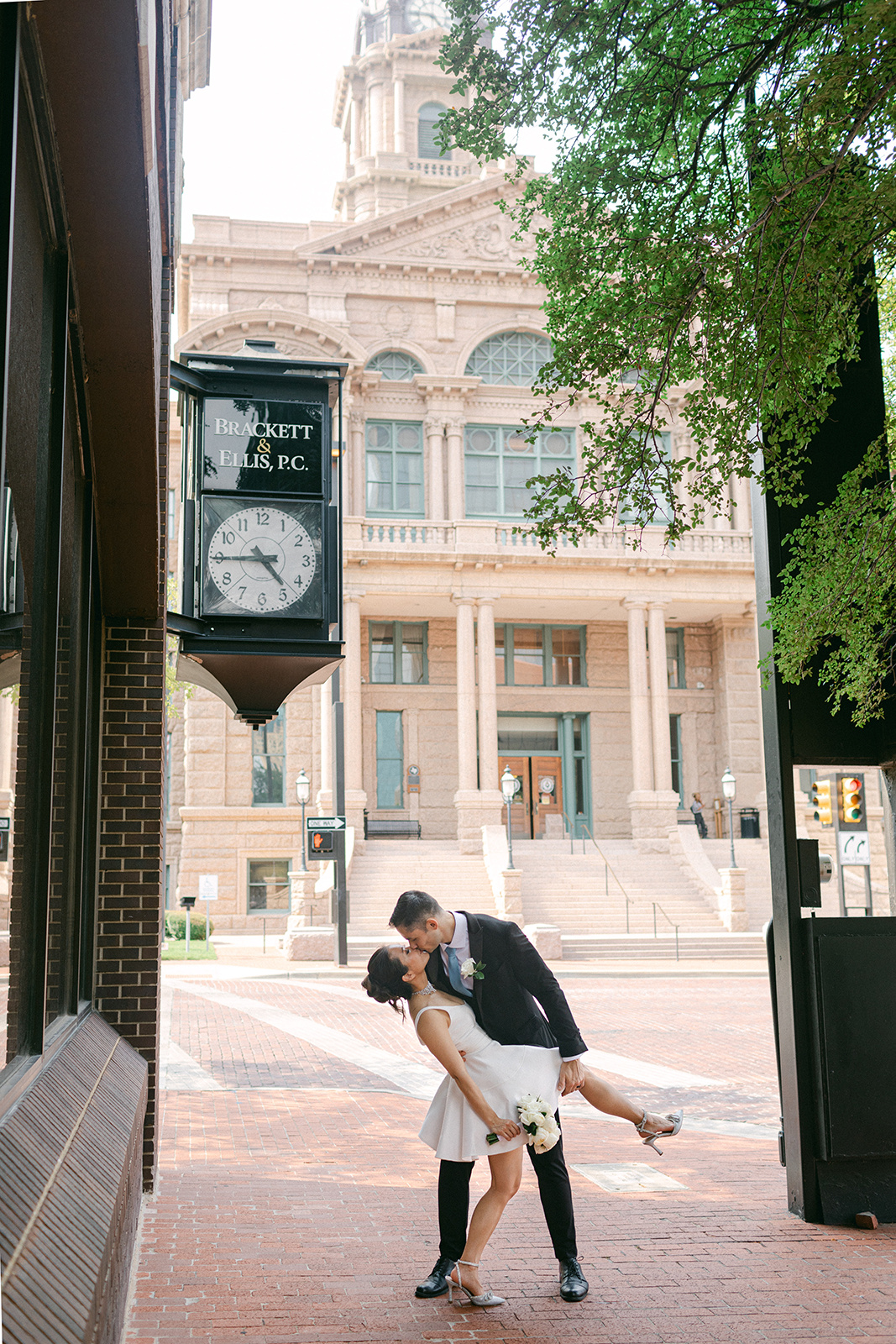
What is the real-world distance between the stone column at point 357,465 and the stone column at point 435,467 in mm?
2033

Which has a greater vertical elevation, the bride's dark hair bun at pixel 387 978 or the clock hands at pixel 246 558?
the clock hands at pixel 246 558

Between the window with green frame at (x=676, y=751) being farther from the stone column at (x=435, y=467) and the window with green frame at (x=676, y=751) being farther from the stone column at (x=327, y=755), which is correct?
the stone column at (x=327, y=755)

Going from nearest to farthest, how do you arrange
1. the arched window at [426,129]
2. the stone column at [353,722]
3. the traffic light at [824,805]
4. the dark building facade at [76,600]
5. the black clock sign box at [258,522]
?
the dark building facade at [76,600]
the black clock sign box at [258,522]
the traffic light at [824,805]
the stone column at [353,722]
the arched window at [426,129]

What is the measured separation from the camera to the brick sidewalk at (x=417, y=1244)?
4848 mm

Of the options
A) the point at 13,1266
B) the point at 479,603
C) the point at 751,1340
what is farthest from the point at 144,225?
the point at 479,603

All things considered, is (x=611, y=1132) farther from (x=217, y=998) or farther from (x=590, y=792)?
(x=590, y=792)

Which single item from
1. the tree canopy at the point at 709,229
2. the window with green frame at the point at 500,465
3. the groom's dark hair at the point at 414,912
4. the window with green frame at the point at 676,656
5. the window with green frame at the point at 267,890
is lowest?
the window with green frame at the point at 267,890

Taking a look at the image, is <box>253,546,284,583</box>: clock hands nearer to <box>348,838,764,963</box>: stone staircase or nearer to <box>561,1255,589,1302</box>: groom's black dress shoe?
<box>561,1255,589,1302</box>: groom's black dress shoe

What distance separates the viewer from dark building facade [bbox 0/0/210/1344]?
2.51 meters

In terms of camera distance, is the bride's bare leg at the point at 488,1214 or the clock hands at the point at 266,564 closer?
the bride's bare leg at the point at 488,1214

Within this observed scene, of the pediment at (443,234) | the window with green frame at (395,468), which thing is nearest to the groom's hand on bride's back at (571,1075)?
the window with green frame at (395,468)

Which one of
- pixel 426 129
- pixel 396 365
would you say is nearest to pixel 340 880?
pixel 396 365

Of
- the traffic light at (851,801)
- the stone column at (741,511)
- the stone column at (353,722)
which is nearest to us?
the traffic light at (851,801)

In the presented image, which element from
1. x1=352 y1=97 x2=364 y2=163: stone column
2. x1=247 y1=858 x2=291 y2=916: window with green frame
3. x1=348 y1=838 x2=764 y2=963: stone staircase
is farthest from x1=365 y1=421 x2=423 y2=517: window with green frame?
x1=352 y1=97 x2=364 y2=163: stone column
